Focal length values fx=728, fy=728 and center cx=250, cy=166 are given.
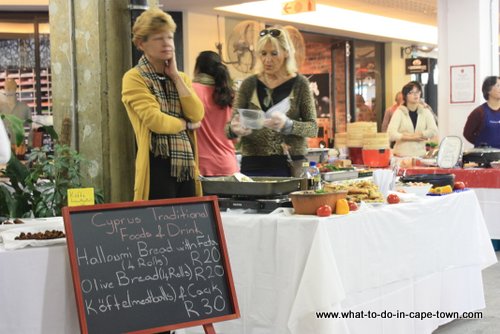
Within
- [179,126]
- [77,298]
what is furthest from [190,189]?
[77,298]

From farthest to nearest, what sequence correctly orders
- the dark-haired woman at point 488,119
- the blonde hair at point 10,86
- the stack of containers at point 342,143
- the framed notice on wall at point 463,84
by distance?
1. the stack of containers at point 342,143
2. the blonde hair at point 10,86
3. the framed notice on wall at point 463,84
4. the dark-haired woman at point 488,119

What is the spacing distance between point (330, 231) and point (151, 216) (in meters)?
0.78

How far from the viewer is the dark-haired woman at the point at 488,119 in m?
6.92

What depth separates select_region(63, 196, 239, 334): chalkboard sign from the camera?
7.64ft

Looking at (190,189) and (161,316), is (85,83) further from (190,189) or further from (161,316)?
(161,316)

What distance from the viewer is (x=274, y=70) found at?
3.92 meters

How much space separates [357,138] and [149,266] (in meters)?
8.34

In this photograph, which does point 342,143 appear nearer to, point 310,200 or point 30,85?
point 30,85

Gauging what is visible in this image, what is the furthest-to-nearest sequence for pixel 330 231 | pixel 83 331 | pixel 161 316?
pixel 330 231 → pixel 161 316 → pixel 83 331

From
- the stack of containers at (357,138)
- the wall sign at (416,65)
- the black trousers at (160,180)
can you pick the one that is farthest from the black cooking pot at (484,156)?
the wall sign at (416,65)

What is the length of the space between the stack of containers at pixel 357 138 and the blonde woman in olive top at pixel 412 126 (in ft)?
7.31

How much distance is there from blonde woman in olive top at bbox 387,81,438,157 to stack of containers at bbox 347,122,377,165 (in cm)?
223

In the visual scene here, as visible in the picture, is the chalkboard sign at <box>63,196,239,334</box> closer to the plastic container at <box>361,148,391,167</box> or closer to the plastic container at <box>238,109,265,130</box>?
the plastic container at <box>238,109,265,130</box>

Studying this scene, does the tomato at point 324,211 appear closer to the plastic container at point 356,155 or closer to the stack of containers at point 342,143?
the plastic container at point 356,155
